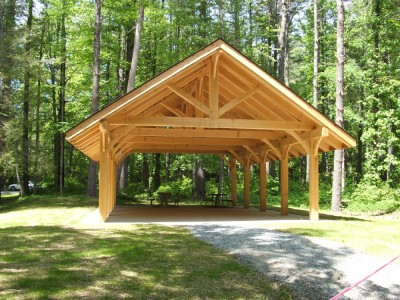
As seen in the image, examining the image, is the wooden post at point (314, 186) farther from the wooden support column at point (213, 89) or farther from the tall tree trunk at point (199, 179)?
the tall tree trunk at point (199, 179)

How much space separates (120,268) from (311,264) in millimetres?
2691

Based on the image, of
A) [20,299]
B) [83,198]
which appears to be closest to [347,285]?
[20,299]

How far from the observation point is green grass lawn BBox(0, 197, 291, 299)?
4.60m

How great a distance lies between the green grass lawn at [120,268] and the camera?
4602 millimetres

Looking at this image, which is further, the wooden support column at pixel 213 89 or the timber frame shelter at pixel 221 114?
the wooden support column at pixel 213 89

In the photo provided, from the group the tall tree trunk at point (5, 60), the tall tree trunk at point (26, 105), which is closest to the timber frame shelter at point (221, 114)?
the tall tree trunk at point (5, 60)

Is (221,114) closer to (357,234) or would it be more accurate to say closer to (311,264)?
(357,234)

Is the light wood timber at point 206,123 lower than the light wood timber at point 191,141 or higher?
higher

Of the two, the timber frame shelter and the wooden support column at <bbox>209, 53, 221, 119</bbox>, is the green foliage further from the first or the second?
the wooden support column at <bbox>209, 53, 221, 119</bbox>

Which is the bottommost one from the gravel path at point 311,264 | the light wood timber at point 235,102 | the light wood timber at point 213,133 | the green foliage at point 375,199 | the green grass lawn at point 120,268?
the green foliage at point 375,199

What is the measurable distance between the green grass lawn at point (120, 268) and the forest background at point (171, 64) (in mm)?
11429

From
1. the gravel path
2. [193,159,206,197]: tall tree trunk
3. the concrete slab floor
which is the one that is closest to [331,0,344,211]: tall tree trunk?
the concrete slab floor

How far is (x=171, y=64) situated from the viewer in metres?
23.6

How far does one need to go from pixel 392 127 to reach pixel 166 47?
1338 cm
